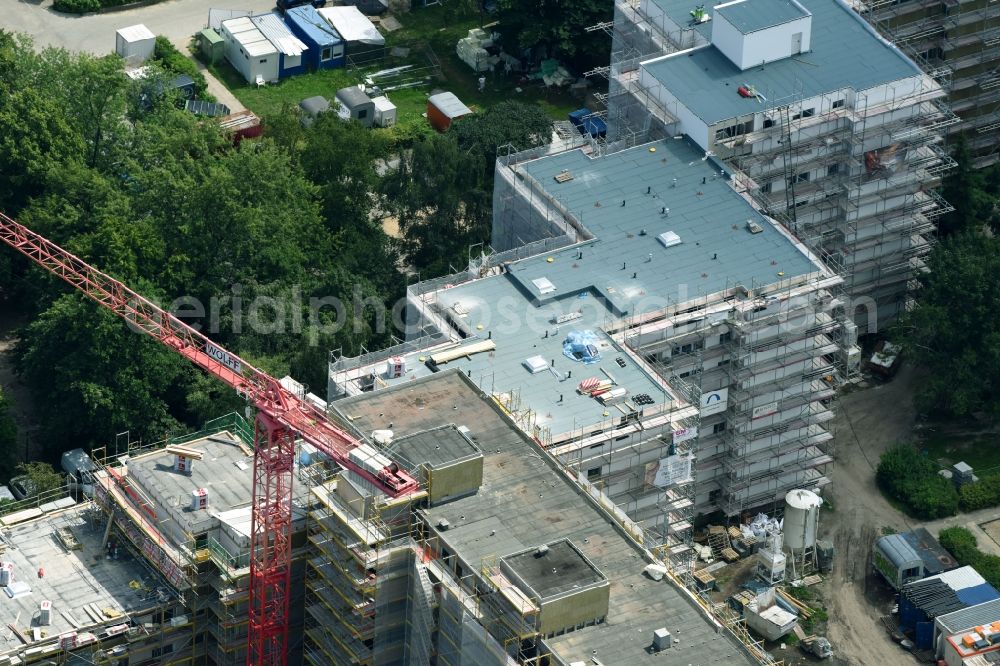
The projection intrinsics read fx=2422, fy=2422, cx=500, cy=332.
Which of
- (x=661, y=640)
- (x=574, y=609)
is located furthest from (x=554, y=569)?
(x=661, y=640)

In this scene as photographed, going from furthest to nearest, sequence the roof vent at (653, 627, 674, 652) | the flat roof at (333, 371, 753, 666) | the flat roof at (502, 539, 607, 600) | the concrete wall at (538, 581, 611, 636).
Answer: the flat roof at (502, 539, 607, 600)
the flat roof at (333, 371, 753, 666)
the concrete wall at (538, 581, 611, 636)
the roof vent at (653, 627, 674, 652)

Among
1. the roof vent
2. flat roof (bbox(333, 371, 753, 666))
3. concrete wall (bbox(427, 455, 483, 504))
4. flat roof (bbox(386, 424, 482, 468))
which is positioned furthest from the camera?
flat roof (bbox(386, 424, 482, 468))

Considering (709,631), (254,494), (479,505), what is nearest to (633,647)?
(709,631)

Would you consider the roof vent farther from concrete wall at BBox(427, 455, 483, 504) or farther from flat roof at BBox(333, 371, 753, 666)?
concrete wall at BBox(427, 455, 483, 504)

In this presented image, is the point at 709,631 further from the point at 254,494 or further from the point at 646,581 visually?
the point at 254,494

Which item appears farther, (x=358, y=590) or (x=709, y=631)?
(x=358, y=590)

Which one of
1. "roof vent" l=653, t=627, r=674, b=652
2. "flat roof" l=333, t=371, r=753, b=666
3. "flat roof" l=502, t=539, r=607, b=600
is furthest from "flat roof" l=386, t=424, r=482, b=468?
"roof vent" l=653, t=627, r=674, b=652

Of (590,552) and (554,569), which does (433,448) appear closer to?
(590,552)

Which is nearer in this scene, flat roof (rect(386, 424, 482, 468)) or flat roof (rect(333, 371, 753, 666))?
flat roof (rect(333, 371, 753, 666))
